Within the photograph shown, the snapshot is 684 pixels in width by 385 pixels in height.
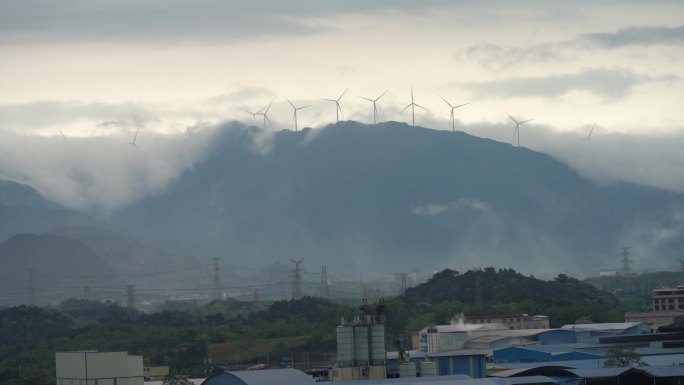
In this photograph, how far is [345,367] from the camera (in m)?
72.7

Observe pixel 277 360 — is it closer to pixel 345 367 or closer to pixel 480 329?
pixel 480 329

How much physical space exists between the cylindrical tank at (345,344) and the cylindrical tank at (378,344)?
91cm

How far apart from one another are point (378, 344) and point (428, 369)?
3.90 meters

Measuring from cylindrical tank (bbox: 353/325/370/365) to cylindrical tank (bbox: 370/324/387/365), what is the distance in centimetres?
26

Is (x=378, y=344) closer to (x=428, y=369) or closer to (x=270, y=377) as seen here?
(x=428, y=369)

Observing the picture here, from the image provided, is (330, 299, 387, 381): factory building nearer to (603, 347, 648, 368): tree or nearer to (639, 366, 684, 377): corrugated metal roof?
(639, 366, 684, 377): corrugated metal roof

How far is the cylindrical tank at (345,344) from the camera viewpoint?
236 feet

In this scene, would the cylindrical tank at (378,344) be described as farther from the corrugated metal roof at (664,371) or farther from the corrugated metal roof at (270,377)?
the corrugated metal roof at (664,371)

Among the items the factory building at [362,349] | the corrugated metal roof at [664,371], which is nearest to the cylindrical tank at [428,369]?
the factory building at [362,349]

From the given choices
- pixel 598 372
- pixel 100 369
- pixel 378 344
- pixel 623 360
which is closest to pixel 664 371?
pixel 598 372

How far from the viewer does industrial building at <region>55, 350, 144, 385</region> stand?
73.9m

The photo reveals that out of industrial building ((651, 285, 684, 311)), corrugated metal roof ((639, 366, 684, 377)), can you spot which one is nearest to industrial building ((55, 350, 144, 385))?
corrugated metal roof ((639, 366, 684, 377))

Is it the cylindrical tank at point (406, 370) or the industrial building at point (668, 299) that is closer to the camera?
the cylindrical tank at point (406, 370)

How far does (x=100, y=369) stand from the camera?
7400cm
